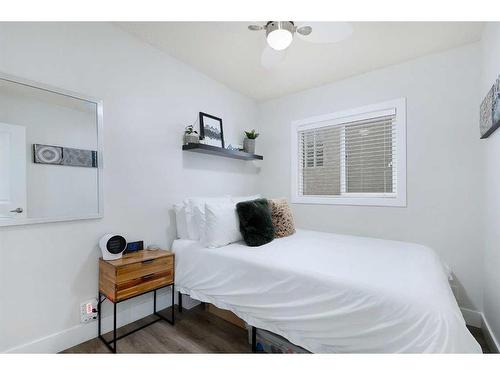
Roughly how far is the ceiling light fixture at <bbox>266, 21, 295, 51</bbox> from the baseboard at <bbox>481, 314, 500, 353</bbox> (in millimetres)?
2486

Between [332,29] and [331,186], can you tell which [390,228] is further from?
[332,29]

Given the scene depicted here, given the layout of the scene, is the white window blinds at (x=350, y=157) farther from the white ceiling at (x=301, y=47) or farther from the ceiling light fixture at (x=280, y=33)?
the ceiling light fixture at (x=280, y=33)

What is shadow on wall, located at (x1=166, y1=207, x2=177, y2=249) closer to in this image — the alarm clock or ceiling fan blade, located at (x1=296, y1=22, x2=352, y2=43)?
the alarm clock

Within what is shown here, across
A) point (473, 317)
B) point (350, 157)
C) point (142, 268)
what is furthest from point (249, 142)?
point (473, 317)

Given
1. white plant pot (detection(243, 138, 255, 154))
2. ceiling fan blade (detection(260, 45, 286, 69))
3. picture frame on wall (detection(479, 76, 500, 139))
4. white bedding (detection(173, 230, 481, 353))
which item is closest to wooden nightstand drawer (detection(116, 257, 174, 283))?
white bedding (detection(173, 230, 481, 353))

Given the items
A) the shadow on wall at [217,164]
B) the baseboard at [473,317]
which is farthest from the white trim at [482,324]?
the shadow on wall at [217,164]

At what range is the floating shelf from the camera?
2.47m

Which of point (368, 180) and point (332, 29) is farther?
point (368, 180)

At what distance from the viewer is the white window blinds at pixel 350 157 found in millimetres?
2621

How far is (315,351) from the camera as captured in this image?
4.65 feet

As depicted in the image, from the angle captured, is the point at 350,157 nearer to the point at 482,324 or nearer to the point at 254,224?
the point at 254,224

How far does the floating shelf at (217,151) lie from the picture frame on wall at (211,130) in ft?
0.38

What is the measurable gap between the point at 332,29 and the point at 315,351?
6.41 feet

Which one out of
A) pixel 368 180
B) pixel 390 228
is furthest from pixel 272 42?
pixel 390 228
